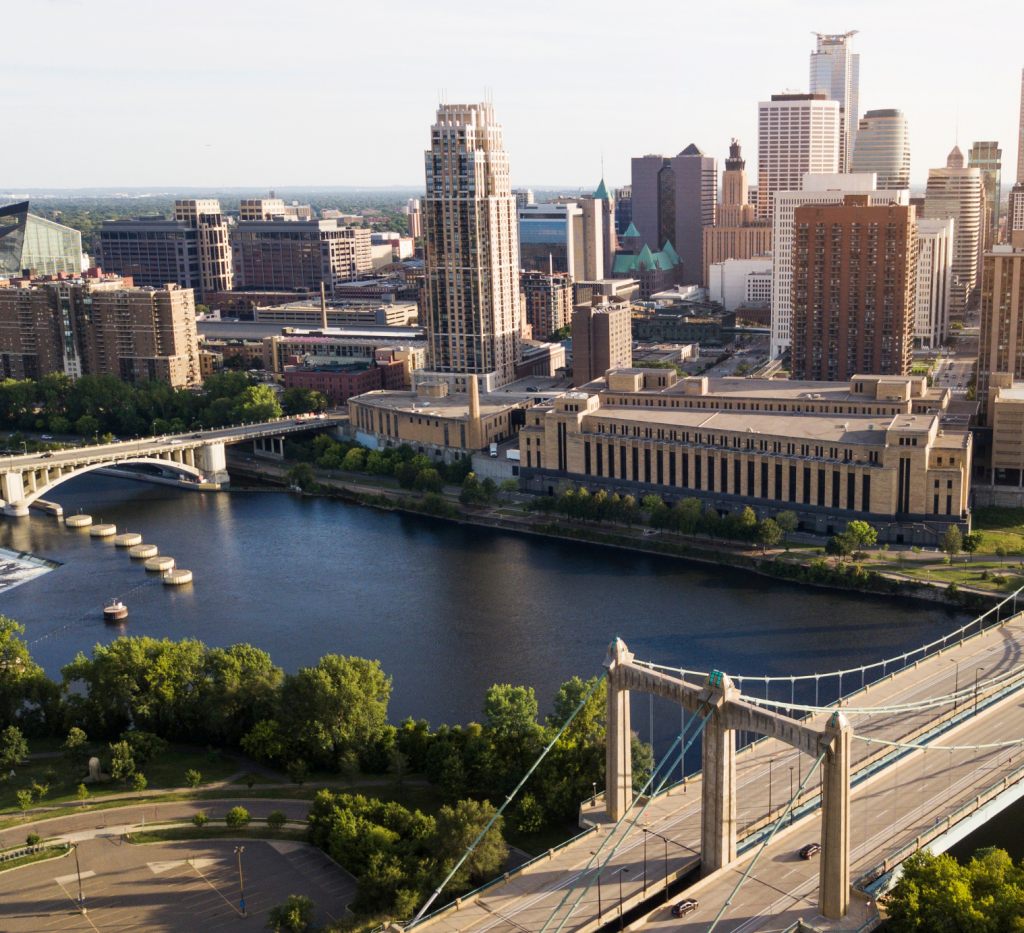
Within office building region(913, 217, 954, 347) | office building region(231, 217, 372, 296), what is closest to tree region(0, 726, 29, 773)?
office building region(913, 217, 954, 347)

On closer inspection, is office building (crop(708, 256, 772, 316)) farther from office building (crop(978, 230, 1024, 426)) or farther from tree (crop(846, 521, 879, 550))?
tree (crop(846, 521, 879, 550))

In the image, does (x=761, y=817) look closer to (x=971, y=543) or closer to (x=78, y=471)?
(x=971, y=543)

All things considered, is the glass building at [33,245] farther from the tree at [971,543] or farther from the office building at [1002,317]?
the tree at [971,543]

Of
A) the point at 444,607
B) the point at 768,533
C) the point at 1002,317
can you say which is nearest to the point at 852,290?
the point at 1002,317

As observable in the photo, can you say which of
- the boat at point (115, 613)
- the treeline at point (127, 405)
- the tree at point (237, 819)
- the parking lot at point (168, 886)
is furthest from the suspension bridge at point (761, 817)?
the treeline at point (127, 405)

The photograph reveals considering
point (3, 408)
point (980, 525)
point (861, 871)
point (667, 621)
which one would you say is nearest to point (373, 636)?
point (667, 621)

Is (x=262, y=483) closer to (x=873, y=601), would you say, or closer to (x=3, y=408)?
(x=3, y=408)

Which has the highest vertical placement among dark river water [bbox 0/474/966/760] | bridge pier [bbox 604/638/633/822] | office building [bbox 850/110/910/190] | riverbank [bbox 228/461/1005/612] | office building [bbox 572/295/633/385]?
office building [bbox 850/110/910/190]
